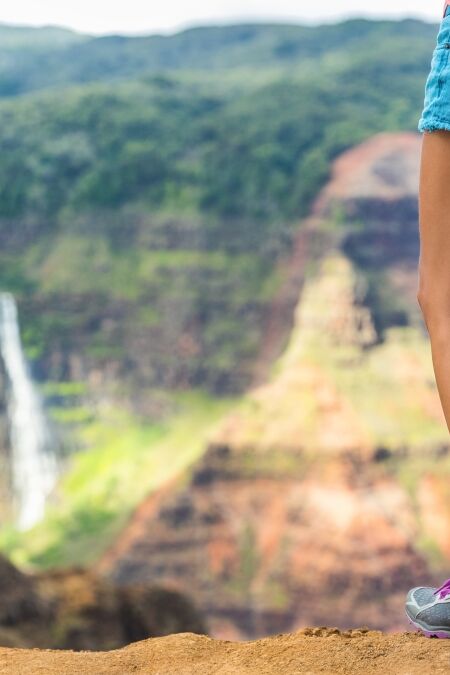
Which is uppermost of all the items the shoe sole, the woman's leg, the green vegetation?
the woman's leg

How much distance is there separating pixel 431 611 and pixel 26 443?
40668mm

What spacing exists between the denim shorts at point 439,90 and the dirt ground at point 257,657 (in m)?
1.16

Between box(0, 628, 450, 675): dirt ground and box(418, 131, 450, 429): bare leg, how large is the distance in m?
0.58

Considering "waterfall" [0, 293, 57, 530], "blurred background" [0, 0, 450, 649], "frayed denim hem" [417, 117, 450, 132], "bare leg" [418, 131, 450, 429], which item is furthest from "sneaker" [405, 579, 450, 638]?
"waterfall" [0, 293, 57, 530]

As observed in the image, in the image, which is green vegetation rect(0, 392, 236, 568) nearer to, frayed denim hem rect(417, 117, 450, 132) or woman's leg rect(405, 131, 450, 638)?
woman's leg rect(405, 131, 450, 638)

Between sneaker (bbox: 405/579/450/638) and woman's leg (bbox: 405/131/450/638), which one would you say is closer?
woman's leg (bbox: 405/131/450/638)

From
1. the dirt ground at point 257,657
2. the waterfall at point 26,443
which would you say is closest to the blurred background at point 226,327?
the waterfall at point 26,443

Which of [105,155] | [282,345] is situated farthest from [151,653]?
[105,155]

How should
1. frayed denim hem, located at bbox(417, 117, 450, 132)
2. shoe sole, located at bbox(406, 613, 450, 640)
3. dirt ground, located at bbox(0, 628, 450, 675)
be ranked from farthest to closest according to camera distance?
1. shoe sole, located at bbox(406, 613, 450, 640)
2. dirt ground, located at bbox(0, 628, 450, 675)
3. frayed denim hem, located at bbox(417, 117, 450, 132)

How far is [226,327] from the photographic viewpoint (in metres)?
45.5

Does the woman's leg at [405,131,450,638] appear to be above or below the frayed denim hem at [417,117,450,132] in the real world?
below

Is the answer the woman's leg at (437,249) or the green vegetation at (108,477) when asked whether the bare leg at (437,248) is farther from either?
the green vegetation at (108,477)

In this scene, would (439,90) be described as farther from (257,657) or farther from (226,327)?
(226,327)

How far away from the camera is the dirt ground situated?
2.42m
